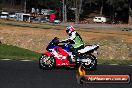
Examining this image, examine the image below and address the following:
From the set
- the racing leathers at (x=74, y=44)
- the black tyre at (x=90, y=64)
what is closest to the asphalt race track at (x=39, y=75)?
the black tyre at (x=90, y=64)

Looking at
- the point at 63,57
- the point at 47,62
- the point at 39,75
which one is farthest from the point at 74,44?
the point at 39,75

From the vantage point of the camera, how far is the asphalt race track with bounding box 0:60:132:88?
12.4 meters

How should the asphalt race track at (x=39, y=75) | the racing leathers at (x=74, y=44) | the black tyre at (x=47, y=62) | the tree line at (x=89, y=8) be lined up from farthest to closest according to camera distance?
1. the tree line at (x=89, y=8)
2. the racing leathers at (x=74, y=44)
3. the black tyre at (x=47, y=62)
4. the asphalt race track at (x=39, y=75)

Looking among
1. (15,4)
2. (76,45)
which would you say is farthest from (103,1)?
(76,45)

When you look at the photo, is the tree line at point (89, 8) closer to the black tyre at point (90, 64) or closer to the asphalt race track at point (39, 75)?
the asphalt race track at point (39, 75)

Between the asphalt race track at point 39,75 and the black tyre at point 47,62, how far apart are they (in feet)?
0.90

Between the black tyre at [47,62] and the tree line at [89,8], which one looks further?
the tree line at [89,8]

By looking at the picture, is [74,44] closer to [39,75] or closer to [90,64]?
[90,64]

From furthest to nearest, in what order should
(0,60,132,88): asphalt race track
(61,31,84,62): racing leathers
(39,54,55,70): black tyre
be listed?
(61,31,84,62): racing leathers → (39,54,55,70): black tyre → (0,60,132,88): asphalt race track

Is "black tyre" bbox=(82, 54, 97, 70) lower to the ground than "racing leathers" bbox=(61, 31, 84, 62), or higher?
lower

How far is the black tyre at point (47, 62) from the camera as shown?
16.3 meters

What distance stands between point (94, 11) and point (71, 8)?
486 inches

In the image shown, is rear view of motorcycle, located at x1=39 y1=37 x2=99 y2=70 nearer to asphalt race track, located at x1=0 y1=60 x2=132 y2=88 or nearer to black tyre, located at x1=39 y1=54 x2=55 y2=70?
black tyre, located at x1=39 y1=54 x2=55 y2=70

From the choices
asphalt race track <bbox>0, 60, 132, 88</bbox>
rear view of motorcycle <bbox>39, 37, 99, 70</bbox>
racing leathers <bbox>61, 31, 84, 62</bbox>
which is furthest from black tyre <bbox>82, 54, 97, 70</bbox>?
racing leathers <bbox>61, 31, 84, 62</bbox>
